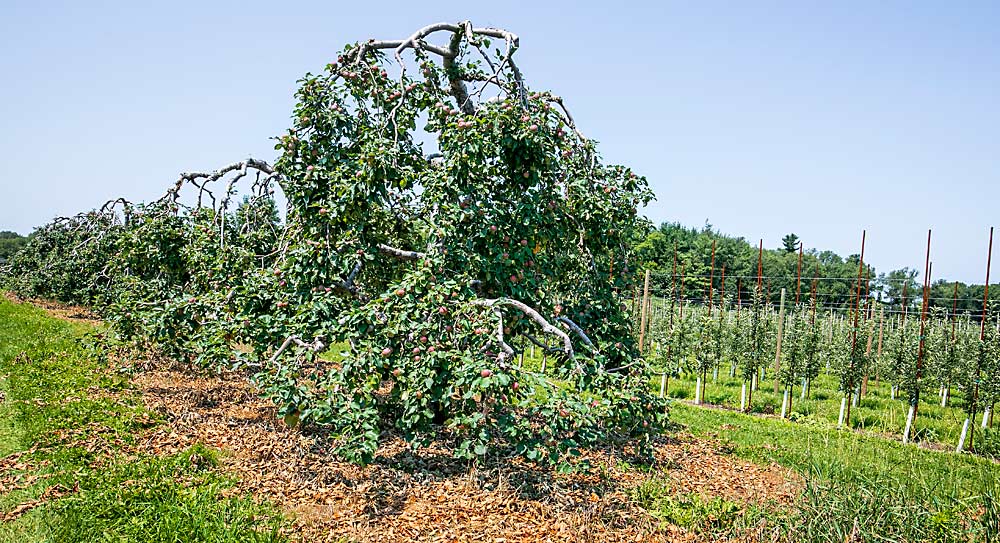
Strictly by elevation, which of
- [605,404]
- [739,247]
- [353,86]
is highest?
[739,247]

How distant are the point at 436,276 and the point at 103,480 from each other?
2.68 meters

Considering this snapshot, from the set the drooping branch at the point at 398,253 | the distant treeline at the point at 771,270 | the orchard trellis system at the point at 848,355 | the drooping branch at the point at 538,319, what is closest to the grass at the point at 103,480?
the drooping branch at the point at 538,319

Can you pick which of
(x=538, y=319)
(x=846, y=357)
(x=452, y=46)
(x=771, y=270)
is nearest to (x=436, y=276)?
(x=538, y=319)

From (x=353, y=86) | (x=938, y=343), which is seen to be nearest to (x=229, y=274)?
(x=353, y=86)

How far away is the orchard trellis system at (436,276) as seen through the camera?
4043 mm

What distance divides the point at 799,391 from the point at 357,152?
41.7 ft

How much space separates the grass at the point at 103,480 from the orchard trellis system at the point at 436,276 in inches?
27.5

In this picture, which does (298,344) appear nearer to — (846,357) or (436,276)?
(436,276)

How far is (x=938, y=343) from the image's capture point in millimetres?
14773

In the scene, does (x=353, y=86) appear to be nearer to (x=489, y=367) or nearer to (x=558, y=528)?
(x=489, y=367)

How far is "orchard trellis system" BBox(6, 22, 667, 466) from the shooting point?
13.3 ft

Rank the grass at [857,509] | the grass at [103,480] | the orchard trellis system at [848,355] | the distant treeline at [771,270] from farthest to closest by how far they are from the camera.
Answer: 1. the distant treeline at [771,270]
2. the orchard trellis system at [848,355]
3. the grass at [857,509]
4. the grass at [103,480]

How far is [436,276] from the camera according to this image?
4613mm

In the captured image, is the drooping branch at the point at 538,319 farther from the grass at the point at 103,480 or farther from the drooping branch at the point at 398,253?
the grass at the point at 103,480
